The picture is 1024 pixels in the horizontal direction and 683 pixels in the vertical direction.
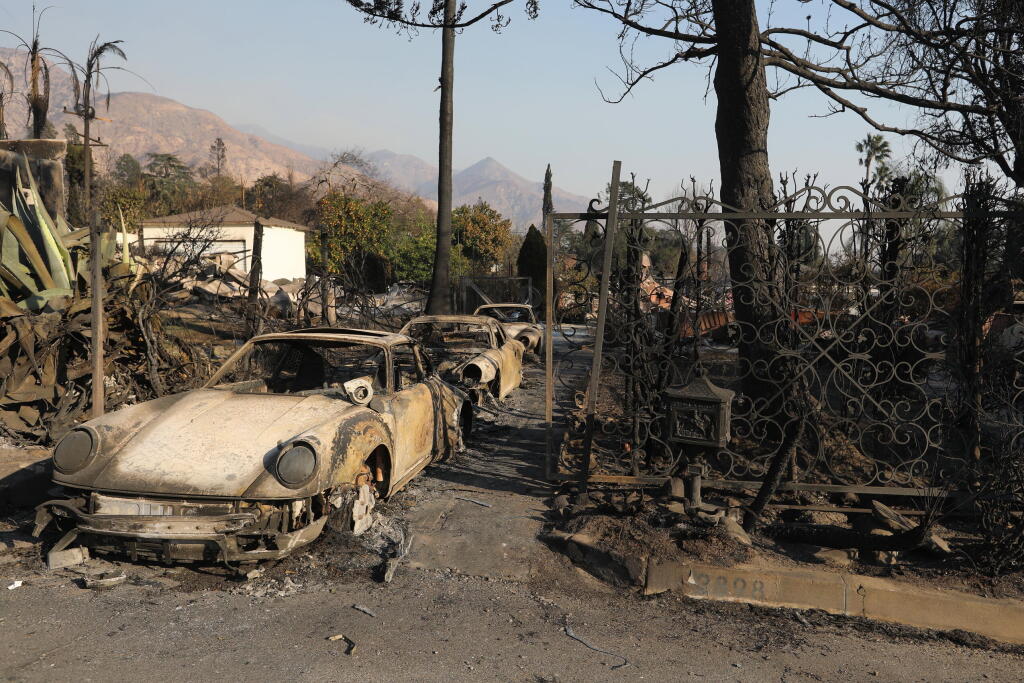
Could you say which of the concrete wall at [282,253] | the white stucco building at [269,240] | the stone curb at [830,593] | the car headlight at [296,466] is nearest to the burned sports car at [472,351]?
the car headlight at [296,466]

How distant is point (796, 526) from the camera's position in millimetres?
4988

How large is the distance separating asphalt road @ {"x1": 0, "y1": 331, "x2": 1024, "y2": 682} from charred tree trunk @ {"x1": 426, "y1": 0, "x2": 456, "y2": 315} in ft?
38.7

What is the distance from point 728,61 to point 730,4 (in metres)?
0.55

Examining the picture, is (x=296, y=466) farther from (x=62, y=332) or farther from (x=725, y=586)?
(x=62, y=332)

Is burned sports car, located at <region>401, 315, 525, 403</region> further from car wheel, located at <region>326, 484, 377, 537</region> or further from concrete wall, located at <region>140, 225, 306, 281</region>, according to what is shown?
concrete wall, located at <region>140, 225, 306, 281</region>

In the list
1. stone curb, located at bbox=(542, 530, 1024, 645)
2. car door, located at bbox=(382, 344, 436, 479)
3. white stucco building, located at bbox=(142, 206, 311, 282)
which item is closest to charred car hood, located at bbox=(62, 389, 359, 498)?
car door, located at bbox=(382, 344, 436, 479)

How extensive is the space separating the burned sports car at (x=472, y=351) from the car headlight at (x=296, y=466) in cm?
433

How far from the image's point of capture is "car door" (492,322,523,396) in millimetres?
9891

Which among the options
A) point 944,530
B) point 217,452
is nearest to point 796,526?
point 944,530

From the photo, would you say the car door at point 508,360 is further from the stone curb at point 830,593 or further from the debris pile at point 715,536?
the stone curb at point 830,593

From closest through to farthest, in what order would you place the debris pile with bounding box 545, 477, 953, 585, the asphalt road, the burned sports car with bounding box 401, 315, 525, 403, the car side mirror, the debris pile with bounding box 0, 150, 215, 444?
the asphalt road, the debris pile with bounding box 545, 477, 953, 585, the car side mirror, the debris pile with bounding box 0, 150, 215, 444, the burned sports car with bounding box 401, 315, 525, 403

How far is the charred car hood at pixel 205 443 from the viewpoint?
4.32 metres

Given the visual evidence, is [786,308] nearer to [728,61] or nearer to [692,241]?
[692,241]

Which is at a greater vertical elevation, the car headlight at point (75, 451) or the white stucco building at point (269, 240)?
the white stucco building at point (269, 240)
